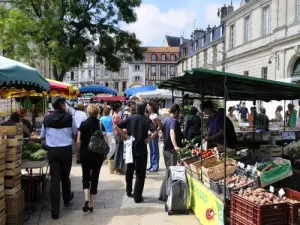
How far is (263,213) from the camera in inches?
163

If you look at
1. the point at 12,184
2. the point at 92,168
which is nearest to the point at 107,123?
the point at 92,168

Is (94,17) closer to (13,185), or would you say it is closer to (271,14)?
(271,14)

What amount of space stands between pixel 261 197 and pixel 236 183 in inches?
27.1

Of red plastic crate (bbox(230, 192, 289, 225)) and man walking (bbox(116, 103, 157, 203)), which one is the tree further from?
red plastic crate (bbox(230, 192, 289, 225))

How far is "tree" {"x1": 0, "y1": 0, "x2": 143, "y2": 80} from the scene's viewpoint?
17797 millimetres

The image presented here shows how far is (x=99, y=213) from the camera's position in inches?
234

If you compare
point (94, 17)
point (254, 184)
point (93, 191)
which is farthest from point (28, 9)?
point (254, 184)

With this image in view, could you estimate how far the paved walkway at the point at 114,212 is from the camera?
557 centimetres

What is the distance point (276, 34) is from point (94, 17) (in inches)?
453

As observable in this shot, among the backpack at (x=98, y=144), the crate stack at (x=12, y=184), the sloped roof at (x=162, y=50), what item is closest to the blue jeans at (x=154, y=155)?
the backpack at (x=98, y=144)

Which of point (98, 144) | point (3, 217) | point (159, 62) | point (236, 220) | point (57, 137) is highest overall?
point (159, 62)

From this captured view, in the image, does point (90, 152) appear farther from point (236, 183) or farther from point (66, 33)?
point (66, 33)

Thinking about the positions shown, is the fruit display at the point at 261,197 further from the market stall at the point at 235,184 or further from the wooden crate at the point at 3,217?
the wooden crate at the point at 3,217

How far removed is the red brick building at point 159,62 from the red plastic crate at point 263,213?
74.4 metres
